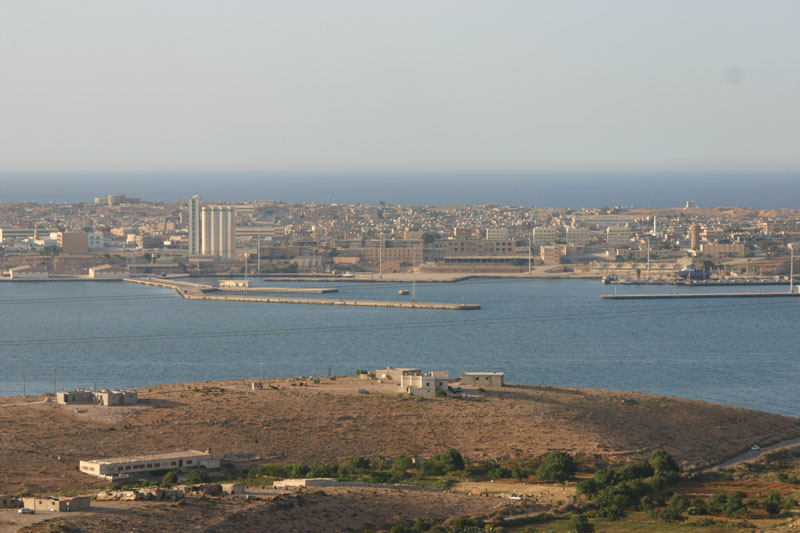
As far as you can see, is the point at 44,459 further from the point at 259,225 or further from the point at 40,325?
the point at 259,225

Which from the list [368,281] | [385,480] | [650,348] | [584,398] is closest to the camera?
[385,480]

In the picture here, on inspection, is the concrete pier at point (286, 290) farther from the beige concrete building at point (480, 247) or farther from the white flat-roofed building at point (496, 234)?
the white flat-roofed building at point (496, 234)

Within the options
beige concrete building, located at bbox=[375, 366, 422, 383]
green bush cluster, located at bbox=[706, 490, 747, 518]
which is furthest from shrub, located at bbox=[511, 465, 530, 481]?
beige concrete building, located at bbox=[375, 366, 422, 383]

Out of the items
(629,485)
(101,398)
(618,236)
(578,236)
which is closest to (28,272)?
(578,236)

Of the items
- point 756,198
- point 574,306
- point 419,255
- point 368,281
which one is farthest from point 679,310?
point 756,198

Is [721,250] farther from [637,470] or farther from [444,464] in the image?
[444,464]

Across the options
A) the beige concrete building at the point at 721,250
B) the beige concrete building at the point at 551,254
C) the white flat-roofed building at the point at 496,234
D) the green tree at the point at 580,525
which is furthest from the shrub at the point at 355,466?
the white flat-roofed building at the point at 496,234
